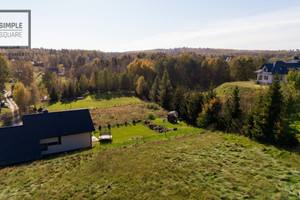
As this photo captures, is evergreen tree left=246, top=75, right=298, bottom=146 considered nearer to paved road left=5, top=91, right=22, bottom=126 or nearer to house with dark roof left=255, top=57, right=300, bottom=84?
house with dark roof left=255, top=57, right=300, bottom=84

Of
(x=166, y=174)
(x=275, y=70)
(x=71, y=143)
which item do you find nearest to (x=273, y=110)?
(x=166, y=174)

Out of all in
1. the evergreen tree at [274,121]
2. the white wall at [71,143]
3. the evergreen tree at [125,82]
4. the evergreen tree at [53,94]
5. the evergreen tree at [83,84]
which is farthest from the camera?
the evergreen tree at [125,82]

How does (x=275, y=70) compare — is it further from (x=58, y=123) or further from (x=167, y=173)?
(x=58, y=123)

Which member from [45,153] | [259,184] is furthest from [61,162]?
[259,184]

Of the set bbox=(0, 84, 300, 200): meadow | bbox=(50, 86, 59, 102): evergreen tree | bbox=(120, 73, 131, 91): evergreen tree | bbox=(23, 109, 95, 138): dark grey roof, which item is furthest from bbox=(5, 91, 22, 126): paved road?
bbox=(120, 73, 131, 91): evergreen tree

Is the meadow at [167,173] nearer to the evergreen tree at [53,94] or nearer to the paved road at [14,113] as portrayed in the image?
the paved road at [14,113]

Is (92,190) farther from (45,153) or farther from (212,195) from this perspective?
(45,153)

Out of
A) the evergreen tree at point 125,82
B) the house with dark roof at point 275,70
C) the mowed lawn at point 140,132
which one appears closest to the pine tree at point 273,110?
the mowed lawn at point 140,132
